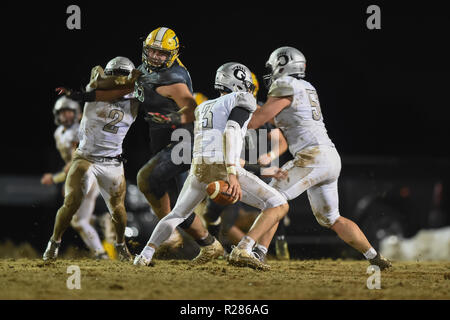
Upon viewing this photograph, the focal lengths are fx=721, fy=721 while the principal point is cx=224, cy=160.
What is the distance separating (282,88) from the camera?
7.00 m

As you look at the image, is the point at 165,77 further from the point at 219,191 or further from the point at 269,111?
the point at 219,191

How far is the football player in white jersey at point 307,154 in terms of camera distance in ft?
22.8

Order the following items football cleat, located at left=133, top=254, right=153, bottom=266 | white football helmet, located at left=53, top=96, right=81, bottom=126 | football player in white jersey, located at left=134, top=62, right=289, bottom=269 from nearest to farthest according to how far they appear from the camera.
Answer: football player in white jersey, located at left=134, top=62, right=289, bottom=269 → football cleat, located at left=133, top=254, right=153, bottom=266 → white football helmet, located at left=53, top=96, right=81, bottom=126

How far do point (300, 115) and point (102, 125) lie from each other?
7.41 ft

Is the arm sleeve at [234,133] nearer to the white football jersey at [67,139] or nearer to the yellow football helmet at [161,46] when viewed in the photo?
the yellow football helmet at [161,46]

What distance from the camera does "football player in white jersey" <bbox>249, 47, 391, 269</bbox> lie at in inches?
274

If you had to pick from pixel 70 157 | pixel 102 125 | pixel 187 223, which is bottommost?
pixel 187 223

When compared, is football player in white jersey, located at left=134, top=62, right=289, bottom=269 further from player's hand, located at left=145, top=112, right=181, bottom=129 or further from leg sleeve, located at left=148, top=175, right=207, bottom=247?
player's hand, located at left=145, top=112, right=181, bottom=129

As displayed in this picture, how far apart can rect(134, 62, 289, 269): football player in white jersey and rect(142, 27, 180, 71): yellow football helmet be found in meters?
1.22

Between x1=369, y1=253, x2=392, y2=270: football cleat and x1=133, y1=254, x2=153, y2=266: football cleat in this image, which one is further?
x1=369, y1=253, x2=392, y2=270: football cleat

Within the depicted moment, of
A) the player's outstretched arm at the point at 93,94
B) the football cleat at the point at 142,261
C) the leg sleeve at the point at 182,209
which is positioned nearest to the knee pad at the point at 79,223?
the player's outstretched arm at the point at 93,94

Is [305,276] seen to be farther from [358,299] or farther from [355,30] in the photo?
[355,30]

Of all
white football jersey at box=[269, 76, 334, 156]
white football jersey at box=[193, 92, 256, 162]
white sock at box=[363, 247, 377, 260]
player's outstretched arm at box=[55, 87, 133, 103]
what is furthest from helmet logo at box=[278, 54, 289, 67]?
white sock at box=[363, 247, 377, 260]

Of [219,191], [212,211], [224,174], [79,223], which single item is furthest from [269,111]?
[79,223]
